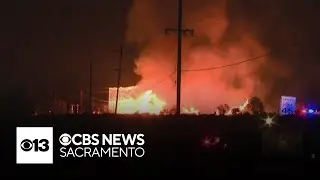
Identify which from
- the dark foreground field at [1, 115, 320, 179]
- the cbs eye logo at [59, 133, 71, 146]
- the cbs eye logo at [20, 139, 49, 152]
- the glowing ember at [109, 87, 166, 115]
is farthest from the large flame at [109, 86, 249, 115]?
the cbs eye logo at [20, 139, 49, 152]

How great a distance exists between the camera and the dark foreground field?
2027 cm

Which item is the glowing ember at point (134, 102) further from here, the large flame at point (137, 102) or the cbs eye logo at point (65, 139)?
the cbs eye logo at point (65, 139)

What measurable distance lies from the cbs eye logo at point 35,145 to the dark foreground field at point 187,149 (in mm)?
662

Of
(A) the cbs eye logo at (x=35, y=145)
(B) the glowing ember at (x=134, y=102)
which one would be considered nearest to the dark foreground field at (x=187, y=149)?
(A) the cbs eye logo at (x=35, y=145)

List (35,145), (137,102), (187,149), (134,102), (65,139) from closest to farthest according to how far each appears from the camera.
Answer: (35,145)
(65,139)
(187,149)
(137,102)
(134,102)

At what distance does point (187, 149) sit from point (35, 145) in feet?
18.2

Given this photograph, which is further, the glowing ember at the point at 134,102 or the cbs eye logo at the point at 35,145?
the glowing ember at the point at 134,102

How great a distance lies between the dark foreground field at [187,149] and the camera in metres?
20.3

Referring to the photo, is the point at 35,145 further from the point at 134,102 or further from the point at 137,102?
the point at 134,102

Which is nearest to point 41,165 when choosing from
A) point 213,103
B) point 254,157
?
point 254,157

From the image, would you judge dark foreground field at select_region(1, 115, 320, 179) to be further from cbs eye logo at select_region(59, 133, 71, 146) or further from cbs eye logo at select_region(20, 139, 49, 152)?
cbs eye logo at select_region(20, 139, 49, 152)

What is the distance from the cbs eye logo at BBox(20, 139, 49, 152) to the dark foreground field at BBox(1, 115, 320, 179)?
662mm

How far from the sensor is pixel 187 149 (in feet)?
72.6

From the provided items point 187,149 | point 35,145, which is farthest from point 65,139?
point 187,149
